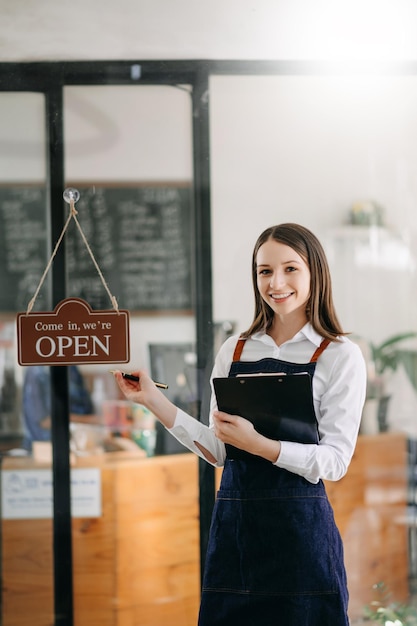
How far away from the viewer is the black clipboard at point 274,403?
165 centimetres

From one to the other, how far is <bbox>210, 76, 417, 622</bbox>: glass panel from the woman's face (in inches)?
12.0

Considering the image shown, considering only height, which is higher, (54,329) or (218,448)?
(54,329)

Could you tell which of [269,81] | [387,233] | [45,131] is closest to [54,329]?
[45,131]

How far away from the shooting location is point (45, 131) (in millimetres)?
2207

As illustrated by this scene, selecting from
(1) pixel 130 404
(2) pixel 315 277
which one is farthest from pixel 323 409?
(1) pixel 130 404

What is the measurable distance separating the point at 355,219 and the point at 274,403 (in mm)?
893

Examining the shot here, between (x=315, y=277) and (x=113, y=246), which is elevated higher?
(x=113, y=246)

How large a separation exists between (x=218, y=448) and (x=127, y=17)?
1.24m

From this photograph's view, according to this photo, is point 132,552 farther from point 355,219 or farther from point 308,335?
point 355,219

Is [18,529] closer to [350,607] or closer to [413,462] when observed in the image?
[350,607]

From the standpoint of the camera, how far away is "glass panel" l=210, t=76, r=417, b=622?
2.22 meters

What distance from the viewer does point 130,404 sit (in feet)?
7.66

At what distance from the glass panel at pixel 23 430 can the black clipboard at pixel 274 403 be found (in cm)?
76

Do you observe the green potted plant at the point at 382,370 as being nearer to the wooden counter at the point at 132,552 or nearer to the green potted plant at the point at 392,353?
the green potted plant at the point at 392,353
